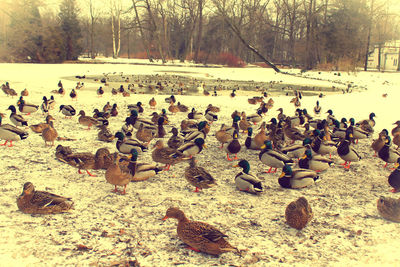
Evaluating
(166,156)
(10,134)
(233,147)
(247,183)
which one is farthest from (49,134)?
(247,183)

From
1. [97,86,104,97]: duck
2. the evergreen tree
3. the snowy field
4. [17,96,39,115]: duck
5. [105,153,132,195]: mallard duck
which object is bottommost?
the snowy field

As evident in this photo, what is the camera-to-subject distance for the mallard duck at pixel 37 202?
5.30m

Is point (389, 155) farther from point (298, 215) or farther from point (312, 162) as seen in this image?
point (298, 215)

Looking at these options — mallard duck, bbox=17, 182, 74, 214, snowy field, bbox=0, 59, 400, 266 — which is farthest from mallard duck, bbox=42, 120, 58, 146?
mallard duck, bbox=17, 182, 74, 214

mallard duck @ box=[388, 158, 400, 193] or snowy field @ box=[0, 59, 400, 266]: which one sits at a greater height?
mallard duck @ box=[388, 158, 400, 193]

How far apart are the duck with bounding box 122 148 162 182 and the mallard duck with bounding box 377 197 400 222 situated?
4.52 metres

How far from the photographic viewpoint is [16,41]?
46.5m

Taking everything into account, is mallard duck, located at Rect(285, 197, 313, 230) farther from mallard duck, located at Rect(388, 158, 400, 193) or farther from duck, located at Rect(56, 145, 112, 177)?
duck, located at Rect(56, 145, 112, 177)

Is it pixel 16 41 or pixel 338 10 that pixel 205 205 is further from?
pixel 338 10

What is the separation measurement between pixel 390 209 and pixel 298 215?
176 cm

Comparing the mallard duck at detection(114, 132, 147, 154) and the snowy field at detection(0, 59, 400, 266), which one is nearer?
the snowy field at detection(0, 59, 400, 266)

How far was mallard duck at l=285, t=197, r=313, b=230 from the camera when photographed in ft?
17.2

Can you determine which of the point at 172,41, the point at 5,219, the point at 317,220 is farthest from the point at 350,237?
the point at 172,41

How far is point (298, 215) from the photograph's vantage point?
17.2 feet
